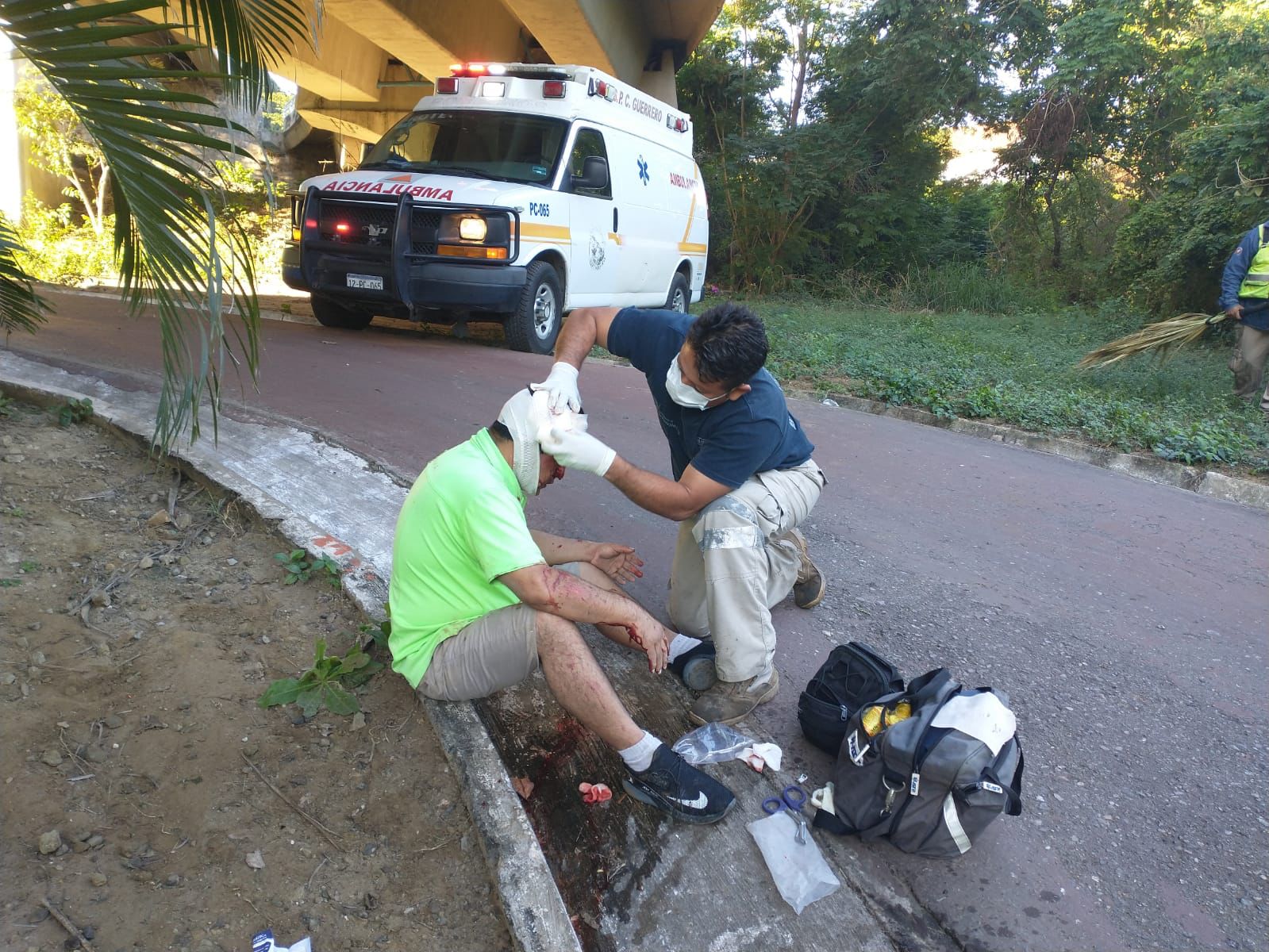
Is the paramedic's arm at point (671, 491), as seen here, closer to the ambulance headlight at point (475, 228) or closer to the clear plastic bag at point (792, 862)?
the clear plastic bag at point (792, 862)

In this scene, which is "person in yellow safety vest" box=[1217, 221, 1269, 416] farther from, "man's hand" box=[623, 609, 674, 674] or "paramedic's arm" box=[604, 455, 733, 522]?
"man's hand" box=[623, 609, 674, 674]

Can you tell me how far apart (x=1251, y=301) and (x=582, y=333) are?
680 cm

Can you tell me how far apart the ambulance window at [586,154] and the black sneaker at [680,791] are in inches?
269

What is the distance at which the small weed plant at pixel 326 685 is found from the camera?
2695 millimetres

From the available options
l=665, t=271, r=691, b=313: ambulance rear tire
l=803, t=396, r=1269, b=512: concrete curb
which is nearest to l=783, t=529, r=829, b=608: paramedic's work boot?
l=803, t=396, r=1269, b=512: concrete curb

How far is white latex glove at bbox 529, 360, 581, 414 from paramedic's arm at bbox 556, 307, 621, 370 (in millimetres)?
229

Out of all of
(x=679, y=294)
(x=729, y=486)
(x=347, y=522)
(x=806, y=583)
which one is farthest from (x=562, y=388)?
(x=679, y=294)

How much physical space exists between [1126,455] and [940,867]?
16.4ft

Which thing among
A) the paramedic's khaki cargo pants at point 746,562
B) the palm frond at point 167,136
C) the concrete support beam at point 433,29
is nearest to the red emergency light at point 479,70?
the concrete support beam at point 433,29

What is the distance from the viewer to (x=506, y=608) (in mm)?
2451

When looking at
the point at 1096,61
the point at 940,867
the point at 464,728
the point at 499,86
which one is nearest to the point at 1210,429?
the point at 940,867

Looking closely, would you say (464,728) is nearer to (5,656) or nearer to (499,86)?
(5,656)

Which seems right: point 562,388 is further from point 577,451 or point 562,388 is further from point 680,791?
point 680,791

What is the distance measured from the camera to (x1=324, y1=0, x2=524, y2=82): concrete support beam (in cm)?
1124
